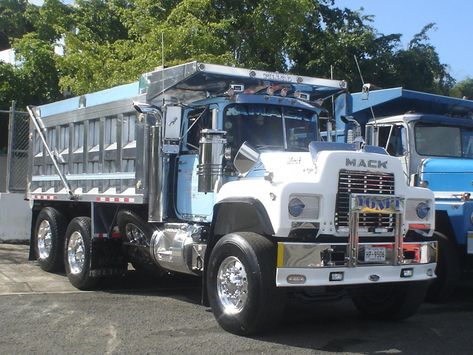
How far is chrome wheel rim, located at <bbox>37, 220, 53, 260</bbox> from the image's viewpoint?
1121cm

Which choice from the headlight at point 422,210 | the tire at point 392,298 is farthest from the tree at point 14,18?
the headlight at point 422,210

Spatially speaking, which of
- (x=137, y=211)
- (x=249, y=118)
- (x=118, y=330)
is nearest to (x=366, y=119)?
(x=249, y=118)

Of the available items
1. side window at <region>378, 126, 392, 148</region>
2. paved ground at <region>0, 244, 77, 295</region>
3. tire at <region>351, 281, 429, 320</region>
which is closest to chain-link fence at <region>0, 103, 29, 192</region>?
paved ground at <region>0, 244, 77, 295</region>

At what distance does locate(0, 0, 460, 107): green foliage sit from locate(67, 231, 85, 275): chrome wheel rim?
4.46 metres

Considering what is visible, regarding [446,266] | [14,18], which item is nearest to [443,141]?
[446,266]

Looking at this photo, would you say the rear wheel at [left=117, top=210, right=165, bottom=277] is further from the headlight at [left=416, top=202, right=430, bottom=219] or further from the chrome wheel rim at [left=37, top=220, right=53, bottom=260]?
the headlight at [left=416, top=202, right=430, bottom=219]

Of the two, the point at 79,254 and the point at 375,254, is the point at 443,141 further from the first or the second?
the point at 79,254

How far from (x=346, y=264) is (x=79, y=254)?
5.02 meters

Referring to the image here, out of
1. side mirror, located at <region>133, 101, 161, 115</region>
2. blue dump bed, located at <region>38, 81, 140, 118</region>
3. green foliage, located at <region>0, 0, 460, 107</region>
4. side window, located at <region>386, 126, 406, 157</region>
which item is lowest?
side window, located at <region>386, 126, 406, 157</region>

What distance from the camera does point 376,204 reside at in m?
6.87

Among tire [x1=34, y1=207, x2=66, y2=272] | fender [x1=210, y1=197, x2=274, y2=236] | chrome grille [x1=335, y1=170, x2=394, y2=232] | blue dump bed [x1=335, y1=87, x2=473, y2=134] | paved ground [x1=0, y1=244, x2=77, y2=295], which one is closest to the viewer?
chrome grille [x1=335, y1=170, x2=394, y2=232]

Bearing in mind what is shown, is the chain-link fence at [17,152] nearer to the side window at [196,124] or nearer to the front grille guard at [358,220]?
the side window at [196,124]

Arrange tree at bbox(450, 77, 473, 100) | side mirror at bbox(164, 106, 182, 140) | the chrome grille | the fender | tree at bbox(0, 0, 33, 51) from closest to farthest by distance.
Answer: the chrome grille, the fender, side mirror at bbox(164, 106, 182, 140), tree at bbox(0, 0, 33, 51), tree at bbox(450, 77, 473, 100)

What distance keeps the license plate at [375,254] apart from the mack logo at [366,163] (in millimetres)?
878
